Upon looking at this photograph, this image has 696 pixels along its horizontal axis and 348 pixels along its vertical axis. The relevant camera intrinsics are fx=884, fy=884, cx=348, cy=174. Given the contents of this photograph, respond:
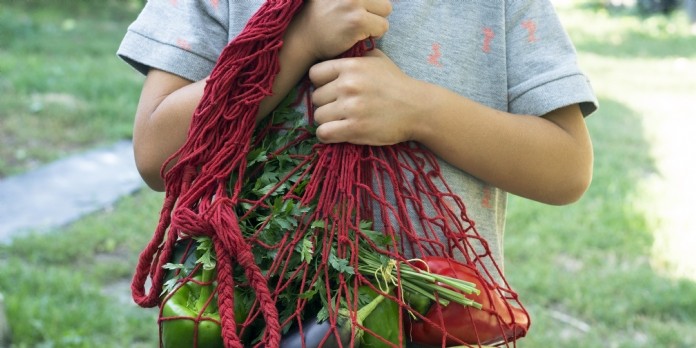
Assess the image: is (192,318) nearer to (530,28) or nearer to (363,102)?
(363,102)

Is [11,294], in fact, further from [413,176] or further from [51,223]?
[413,176]

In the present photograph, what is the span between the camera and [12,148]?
234 inches

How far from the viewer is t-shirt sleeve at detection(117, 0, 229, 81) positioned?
1540 millimetres

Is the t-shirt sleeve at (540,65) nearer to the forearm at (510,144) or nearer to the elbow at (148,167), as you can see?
the forearm at (510,144)

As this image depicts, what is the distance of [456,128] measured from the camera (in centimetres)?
151

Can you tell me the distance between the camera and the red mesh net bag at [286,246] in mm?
1258

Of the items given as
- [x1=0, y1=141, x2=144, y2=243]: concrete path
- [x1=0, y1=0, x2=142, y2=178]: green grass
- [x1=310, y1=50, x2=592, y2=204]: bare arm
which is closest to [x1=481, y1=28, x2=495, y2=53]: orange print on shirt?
[x1=310, y1=50, x2=592, y2=204]: bare arm

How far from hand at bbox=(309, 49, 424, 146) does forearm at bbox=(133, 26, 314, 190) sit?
0.13 feet

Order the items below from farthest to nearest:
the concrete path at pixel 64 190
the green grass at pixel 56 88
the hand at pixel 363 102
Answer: the green grass at pixel 56 88 < the concrete path at pixel 64 190 < the hand at pixel 363 102

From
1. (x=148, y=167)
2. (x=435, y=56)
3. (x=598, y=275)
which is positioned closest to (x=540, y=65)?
(x=435, y=56)

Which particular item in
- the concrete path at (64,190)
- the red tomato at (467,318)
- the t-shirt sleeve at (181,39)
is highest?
the t-shirt sleeve at (181,39)

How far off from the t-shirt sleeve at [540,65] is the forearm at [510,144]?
40mm

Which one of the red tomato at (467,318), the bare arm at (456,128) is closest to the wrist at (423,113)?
the bare arm at (456,128)

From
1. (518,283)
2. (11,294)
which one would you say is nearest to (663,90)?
(518,283)
